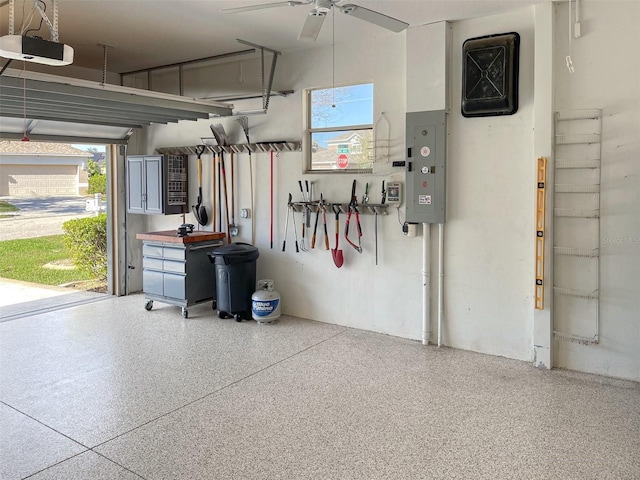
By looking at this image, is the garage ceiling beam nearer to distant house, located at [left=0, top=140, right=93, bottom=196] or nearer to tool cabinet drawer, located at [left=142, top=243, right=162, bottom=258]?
tool cabinet drawer, located at [left=142, top=243, right=162, bottom=258]

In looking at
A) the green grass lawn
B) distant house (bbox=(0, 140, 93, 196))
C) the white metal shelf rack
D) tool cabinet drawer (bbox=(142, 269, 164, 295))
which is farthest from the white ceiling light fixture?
the green grass lawn

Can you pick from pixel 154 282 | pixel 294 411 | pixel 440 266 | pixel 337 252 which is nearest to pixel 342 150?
pixel 337 252

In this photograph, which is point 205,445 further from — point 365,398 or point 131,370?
point 131,370

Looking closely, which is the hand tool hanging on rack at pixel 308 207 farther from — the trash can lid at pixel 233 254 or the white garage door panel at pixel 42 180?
the white garage door panel at pixel 42 180

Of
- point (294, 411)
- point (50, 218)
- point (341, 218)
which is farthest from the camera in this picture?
point (50, 218)

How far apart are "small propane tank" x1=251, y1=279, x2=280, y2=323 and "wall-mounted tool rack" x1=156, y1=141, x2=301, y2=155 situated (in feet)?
5.18

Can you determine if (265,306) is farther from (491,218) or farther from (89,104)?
(89,104)

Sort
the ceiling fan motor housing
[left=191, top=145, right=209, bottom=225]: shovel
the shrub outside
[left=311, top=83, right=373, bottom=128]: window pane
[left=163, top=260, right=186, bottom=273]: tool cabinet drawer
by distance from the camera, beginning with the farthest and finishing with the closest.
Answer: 1. the shrub outside
2. [left=191, top=145, right=209, bottom=225]: shovel
3. [left=163, top=260, right=186, bottom=273]: tool cabinet drawer
4. [left=311, top=83, right=373, bottom=128]: window pane
5. the ceiling fan motor housing

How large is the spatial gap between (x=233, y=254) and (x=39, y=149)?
420cm

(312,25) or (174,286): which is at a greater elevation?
(312,25)

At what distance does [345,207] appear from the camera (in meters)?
5.37

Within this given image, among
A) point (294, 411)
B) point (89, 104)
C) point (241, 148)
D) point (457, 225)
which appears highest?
point (89, 104)

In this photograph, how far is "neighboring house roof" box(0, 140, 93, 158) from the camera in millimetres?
7426

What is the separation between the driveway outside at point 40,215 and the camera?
340 inches
